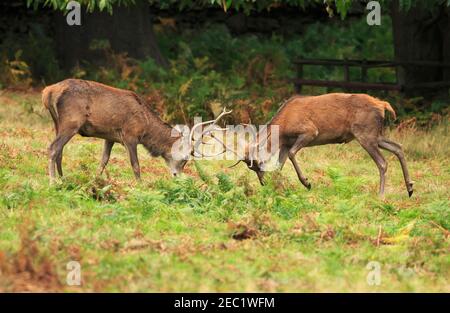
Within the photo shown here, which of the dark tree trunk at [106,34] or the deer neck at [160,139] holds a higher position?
the dark tree trunk at [106,34]

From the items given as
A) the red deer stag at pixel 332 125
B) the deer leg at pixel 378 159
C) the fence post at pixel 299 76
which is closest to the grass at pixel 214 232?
the deer leg at pixel 378 159

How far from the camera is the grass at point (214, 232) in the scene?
319 inches

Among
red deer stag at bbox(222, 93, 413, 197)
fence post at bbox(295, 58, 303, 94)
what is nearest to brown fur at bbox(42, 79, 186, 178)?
red deer stag at bbox(222, 93, 413, 197)

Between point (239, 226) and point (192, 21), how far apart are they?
17352mm

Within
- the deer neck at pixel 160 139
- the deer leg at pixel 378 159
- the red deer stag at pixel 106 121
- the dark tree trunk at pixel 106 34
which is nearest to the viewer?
the red deer stag at pixel 106 121

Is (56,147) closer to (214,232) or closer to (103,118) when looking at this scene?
(103,118)

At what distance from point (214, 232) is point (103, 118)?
10.7 feet

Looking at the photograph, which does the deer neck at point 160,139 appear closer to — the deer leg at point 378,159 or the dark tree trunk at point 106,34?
the deer leg at point 378,159

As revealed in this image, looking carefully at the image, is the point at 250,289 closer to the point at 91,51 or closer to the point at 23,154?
the point at 23,154

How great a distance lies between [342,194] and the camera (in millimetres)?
12086

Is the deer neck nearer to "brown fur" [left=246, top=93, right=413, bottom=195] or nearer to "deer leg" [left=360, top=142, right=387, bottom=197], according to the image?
"brown fur" [left=246, top=93, right=413, bottom=195]

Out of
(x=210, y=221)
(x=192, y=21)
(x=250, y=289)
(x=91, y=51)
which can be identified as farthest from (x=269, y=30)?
(x=250, y=289)

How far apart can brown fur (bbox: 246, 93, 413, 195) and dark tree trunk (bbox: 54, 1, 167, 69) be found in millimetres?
8169

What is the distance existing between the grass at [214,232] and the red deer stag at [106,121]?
1.19 ft
